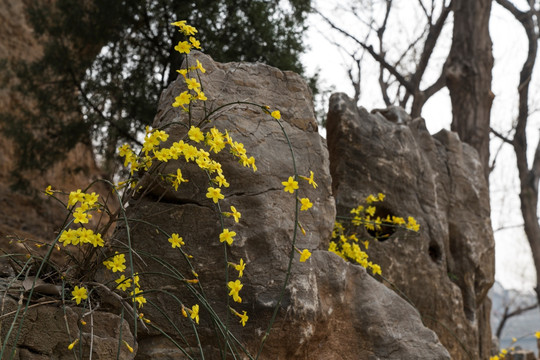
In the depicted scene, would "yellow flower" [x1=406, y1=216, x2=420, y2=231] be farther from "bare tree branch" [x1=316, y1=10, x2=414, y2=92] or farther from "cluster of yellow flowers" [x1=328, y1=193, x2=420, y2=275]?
"bare tree branch" [x1=316, y1=10, x2=414, y2=92]

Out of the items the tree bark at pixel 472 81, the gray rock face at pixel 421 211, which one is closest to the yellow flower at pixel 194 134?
the gray rock face at pixel 421 211

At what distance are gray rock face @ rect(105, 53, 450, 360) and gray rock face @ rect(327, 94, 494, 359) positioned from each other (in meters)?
0.93

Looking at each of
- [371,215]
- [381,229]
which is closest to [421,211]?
[381,229]

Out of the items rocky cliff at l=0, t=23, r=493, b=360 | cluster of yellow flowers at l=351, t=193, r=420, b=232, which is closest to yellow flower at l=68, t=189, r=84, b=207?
rocky cliff at l=0, t=23, r=493, b=360

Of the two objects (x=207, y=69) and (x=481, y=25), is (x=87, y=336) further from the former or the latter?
(x=481, y=25)

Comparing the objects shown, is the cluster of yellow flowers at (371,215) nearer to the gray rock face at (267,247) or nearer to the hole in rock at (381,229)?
the hole in rock at (381,229)

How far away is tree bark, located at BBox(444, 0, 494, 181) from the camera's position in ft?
23.4

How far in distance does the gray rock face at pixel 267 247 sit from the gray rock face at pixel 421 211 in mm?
933

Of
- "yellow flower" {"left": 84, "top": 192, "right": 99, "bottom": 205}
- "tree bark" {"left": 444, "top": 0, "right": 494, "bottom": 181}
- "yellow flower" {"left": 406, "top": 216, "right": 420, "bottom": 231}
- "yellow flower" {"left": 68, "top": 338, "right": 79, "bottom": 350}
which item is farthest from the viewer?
"tree bark" {"left": 444, "top": 0, "right": 494, "bottom": 181}

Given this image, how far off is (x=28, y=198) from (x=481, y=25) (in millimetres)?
6229

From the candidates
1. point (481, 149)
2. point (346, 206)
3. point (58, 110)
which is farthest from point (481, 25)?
point (58, 110)

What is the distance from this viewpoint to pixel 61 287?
2289mm

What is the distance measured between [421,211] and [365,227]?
518mm

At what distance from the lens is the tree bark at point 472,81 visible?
23.4 ft
